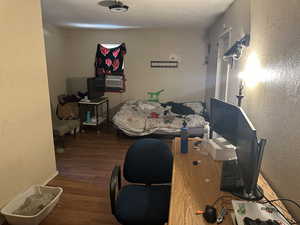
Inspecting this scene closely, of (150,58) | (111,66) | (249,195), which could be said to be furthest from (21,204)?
(150,58)

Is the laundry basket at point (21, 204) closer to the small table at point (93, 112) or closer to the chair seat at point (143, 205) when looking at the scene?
the chair seat at point (143, 205)

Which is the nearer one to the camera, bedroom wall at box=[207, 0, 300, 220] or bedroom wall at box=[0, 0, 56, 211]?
bedroom wall at box=[207, 0, 300, 220]

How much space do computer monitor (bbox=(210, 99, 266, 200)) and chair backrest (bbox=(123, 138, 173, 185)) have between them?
50 centimetres

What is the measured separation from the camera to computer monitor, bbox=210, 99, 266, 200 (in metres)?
1.04

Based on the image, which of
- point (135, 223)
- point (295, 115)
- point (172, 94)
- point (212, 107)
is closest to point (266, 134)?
point (295, 115)

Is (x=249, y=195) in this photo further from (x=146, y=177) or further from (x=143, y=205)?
(x=146, y=177)

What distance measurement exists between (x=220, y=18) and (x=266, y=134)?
270cm

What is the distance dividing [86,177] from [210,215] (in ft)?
6.97

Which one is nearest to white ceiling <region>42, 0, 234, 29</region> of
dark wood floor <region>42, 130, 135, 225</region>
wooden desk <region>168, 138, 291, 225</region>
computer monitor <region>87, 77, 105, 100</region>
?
computer monitor <region>87, 77, 105, 100</region>

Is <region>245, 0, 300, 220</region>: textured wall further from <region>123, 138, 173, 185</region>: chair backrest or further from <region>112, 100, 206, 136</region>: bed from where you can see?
<region>112, 100, 206, 136</region>: bed

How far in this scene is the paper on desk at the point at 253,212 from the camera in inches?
38.8

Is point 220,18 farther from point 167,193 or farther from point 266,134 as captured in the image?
point 167,193

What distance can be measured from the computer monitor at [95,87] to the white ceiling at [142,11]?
4.23 ft

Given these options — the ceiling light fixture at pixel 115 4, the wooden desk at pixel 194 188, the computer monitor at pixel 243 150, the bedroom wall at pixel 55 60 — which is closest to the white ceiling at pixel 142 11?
the ceiling light fixture at pixel 115 4
